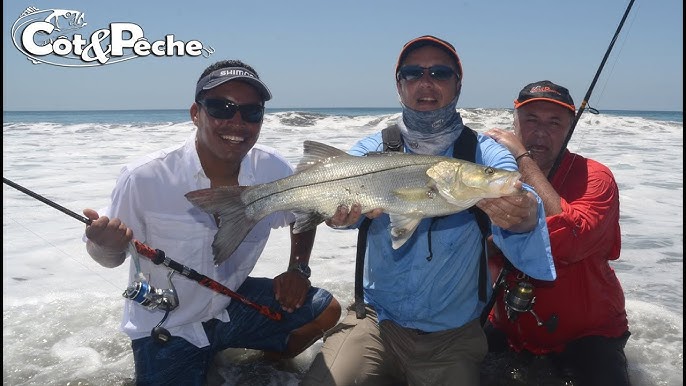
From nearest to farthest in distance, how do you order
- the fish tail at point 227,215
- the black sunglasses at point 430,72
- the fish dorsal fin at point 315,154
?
1. the fish tail at point 227,215
2. the fish dorsal fin at point 315,154
3. the black sunglasses at point 430,72

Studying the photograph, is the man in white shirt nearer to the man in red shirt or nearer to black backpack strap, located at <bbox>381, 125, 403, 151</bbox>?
black backpack strap, located at <bbox>381, 125, 403, 151</bbox>

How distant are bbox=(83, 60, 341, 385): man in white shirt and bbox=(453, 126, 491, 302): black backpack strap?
1.48 m

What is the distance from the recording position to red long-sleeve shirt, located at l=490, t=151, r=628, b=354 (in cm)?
335

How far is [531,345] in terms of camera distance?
384cm

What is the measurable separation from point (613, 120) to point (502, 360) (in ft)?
105

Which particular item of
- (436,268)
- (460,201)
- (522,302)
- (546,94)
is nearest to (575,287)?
(522,302)

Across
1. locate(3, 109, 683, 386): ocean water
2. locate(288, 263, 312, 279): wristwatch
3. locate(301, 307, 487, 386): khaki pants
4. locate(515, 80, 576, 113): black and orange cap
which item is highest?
locate(515, 80, 576, 113): black and orange cap

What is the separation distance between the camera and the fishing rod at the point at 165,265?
305 centimetres

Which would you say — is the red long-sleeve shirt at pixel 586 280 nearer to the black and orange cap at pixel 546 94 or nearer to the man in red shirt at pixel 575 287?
the man in red shirt at pixel 575 287

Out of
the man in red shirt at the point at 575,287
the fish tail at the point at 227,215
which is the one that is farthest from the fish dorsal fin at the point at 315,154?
the man in red shirt at the point at 575,287

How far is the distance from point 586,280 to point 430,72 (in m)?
1.93

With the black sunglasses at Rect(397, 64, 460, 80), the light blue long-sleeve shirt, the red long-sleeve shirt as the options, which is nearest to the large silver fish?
the light blue long-sleeve shirt

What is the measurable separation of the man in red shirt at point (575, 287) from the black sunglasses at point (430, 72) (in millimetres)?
867

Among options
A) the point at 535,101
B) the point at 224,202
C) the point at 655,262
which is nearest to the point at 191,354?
the point at 224,202
